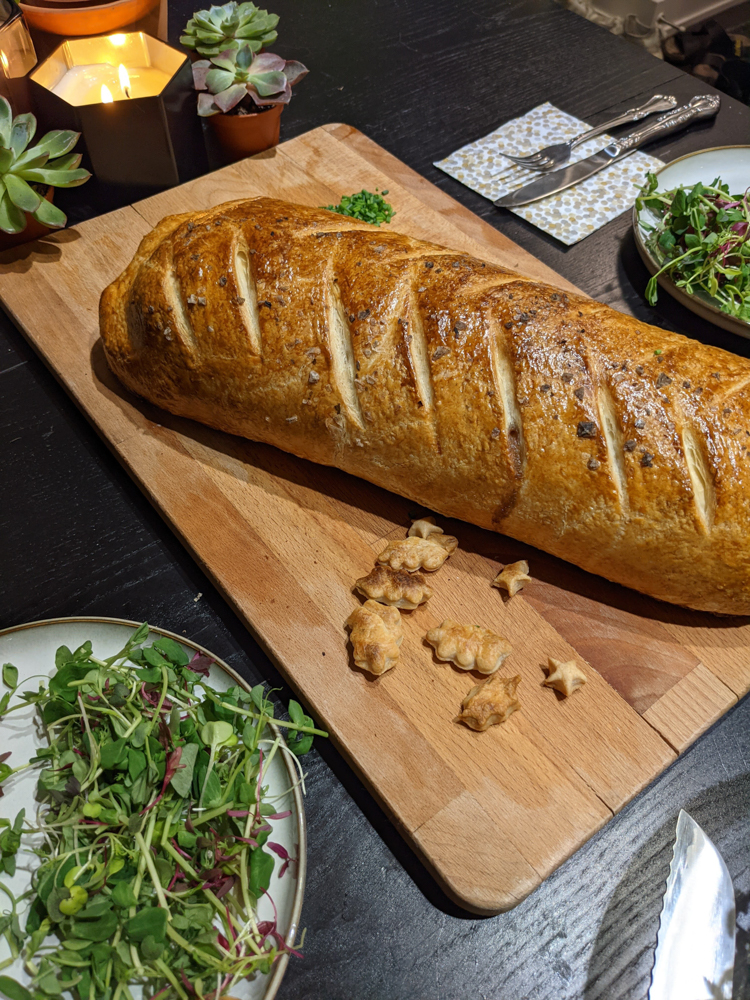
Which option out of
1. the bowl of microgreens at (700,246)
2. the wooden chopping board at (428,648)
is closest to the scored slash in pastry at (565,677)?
the wooden chopping board at (428,648)

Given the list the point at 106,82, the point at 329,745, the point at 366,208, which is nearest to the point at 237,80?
the point at 106,82

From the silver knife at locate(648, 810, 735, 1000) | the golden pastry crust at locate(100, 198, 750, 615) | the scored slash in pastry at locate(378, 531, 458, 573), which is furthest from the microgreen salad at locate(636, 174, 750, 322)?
the silver knife at locate(648, 810, 735, 1000)

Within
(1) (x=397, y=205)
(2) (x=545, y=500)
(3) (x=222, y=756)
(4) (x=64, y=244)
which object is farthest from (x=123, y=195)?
(3) (x=222, y=756)

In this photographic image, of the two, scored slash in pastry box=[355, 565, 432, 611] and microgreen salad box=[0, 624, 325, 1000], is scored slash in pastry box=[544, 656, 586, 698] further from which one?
microgreen salad box=[0, 624, 325, 1000]

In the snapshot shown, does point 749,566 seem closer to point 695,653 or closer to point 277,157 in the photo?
point 695,653

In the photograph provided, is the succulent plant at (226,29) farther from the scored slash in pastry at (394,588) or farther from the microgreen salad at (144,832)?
the microgreen salad at (144,832)

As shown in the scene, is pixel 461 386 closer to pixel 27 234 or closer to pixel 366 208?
pixel 366 208
